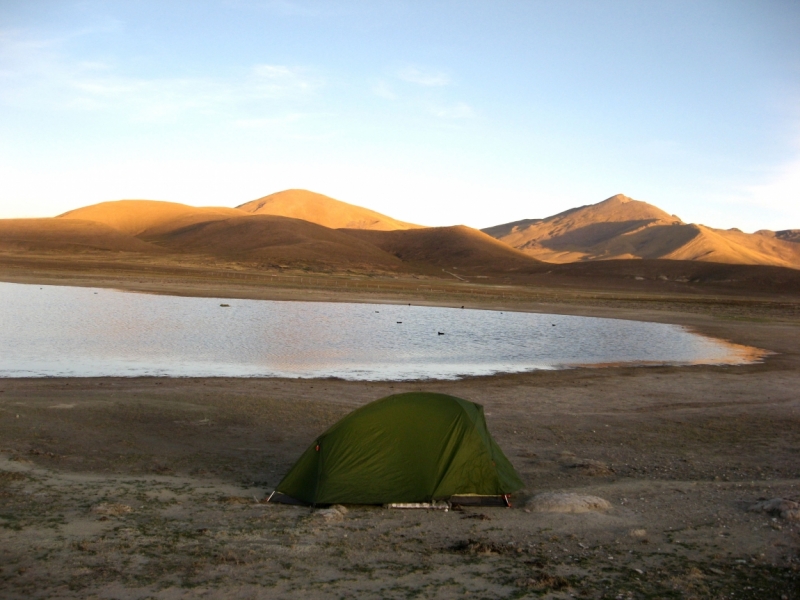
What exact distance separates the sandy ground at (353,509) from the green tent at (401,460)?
0.25 m

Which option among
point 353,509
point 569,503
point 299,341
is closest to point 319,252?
point 299,341

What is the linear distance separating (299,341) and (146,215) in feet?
512

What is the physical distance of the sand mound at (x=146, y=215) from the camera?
161625mm

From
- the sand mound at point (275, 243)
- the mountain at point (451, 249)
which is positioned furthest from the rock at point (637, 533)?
the mountain at point (451, 249)

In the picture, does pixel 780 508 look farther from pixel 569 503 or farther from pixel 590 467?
pixel 590 467

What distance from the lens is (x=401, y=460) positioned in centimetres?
878

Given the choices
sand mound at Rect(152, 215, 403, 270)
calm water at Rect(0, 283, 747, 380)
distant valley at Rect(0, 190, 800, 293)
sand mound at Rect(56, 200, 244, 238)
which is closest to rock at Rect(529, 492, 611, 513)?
calm water at Rect(0, 283, 747, 380)

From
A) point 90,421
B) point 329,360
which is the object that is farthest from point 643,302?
point 90,421

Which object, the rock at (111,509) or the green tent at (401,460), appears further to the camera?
the green tent at (401,460)

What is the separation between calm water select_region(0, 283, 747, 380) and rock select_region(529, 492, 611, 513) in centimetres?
1041

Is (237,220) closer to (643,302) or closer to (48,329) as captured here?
(643,302)

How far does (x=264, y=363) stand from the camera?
68.1 ft

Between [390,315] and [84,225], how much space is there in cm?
11061

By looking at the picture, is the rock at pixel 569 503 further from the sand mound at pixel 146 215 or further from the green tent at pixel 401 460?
the sand mound at pixel 146 215
